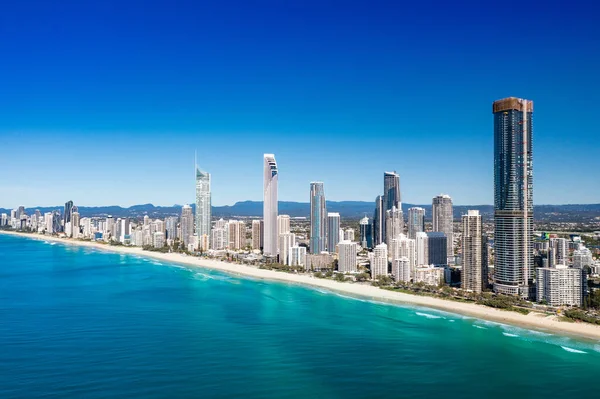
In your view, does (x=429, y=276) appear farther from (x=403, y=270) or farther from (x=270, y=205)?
(x=270, y=205)

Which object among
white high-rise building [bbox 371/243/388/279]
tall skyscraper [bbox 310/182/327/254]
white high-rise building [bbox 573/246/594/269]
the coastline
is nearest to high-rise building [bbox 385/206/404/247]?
tall skyscraper [bbox 310/182/327/254]

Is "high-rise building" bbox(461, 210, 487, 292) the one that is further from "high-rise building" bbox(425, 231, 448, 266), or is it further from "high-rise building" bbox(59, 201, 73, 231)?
"high-rise building" bbox(59, 201, 73, 231)

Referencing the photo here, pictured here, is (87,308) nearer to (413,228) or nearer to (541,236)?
(413,228)

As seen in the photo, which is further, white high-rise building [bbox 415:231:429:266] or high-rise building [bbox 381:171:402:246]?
Answer: high-rise building [bbox 381:171:402:246]

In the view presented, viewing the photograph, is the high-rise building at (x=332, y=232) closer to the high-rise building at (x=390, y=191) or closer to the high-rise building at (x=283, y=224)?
the high-rise building at (x=283, y=224)

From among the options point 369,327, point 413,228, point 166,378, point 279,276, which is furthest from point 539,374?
point 413,228

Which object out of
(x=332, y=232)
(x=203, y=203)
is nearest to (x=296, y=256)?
(x=332, y=232)
